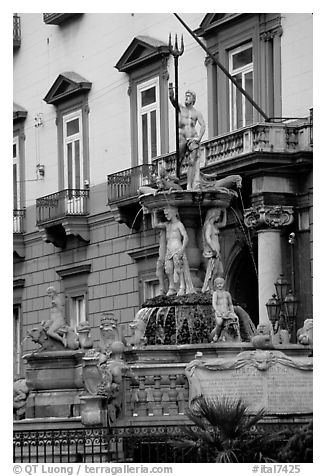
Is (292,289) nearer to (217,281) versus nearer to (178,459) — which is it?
(217,281)

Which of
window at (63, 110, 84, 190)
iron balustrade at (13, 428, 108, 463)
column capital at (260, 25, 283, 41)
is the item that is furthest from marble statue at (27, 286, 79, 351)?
window at (63, 110, 84, 190)

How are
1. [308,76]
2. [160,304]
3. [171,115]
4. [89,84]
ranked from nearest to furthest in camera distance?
[160,304] → [308,76] → [171,115] → [89,84]

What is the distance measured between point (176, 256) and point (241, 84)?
1369 centimetres

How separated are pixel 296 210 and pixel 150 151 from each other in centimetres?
693

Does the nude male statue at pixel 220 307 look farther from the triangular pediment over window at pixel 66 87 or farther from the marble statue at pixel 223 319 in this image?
the triangular pediment over window at pixel 66 87

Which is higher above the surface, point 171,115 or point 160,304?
point 171,115

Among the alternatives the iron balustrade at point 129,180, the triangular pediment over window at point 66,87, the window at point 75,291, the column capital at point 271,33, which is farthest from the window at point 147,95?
the column capital at point 271,33

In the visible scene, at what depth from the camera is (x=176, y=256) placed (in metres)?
26.1

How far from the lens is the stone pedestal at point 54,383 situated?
2625 cm

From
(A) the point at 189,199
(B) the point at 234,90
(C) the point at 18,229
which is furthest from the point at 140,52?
(A) the point at 189,199

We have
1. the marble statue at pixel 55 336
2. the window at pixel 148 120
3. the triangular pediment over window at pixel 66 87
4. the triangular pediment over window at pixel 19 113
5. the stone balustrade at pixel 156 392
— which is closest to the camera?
the stone balustrade at pixel 156 392

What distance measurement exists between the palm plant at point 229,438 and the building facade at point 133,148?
15.2m
